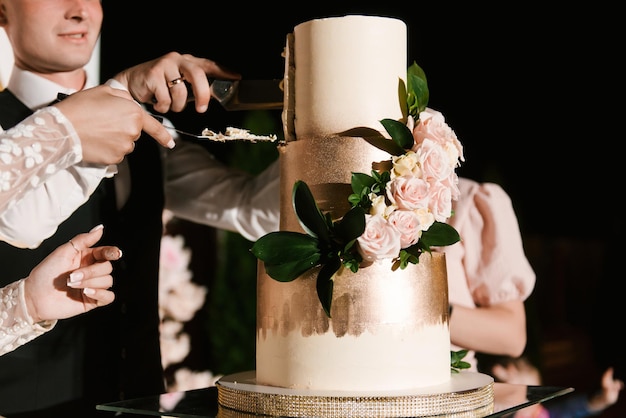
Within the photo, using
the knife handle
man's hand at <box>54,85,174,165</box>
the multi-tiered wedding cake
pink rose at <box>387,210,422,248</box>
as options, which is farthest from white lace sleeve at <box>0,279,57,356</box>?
pink rose at <box>387,210,422,248</box>

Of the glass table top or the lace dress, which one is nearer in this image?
the glass table top

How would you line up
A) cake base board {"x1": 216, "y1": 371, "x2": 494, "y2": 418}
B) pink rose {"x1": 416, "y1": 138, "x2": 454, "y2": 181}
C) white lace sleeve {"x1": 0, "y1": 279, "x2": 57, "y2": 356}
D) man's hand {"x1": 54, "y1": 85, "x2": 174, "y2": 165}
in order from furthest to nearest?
white lace sleeve {"x1": 0, "y1": 279, "x2": 57, "y2": 356} → man's hand {"x1": 54, "y1": 85, "x2": 174, "y2": 165} → pink rose {"x1": 416, "y1": 138, "x2": 454, "y2": 181} → cake base board {"x1": 216, "y1": 371, "x2": 494, "y2": 418}

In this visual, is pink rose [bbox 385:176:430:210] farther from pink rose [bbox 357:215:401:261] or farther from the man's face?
the man's face

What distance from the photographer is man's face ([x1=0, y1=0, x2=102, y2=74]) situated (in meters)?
2.05

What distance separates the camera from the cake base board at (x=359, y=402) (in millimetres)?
1270

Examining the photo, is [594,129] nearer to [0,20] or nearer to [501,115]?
[501,115]

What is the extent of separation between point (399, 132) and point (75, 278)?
0.70m

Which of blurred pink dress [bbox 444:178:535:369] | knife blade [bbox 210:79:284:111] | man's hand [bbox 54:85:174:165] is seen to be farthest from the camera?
blurred pink dress [bbox 444:178:535:369]

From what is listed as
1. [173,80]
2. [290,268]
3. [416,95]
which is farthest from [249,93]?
[290,268]

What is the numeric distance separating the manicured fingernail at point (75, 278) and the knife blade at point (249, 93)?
518mm

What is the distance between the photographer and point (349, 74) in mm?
1411

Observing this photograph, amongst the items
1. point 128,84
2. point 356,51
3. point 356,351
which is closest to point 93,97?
point 128,84

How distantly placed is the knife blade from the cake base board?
679 mm

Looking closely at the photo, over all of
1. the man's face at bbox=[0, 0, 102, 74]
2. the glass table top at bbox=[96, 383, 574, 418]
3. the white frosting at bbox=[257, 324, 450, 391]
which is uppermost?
the man's face at bbox=[0, 0, 102, 74]
